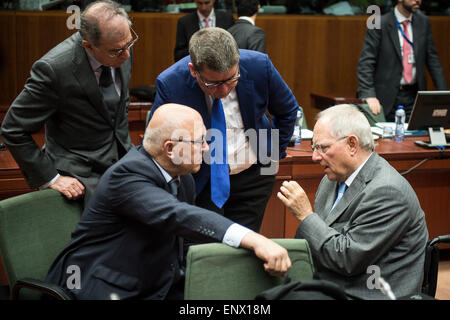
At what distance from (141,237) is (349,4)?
5.53 meters

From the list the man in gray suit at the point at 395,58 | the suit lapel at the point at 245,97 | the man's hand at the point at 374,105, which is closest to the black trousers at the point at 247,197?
the suit lapel at the point at 245,97

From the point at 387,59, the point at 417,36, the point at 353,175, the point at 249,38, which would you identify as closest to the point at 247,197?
the point at 353,175

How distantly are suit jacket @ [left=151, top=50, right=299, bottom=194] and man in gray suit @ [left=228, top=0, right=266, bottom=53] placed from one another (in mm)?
1914

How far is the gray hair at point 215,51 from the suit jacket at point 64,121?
0.60m

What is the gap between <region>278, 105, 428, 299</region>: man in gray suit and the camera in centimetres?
212

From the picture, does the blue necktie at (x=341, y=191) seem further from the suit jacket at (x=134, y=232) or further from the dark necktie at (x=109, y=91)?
the dark necktie at (x=109, y=91)

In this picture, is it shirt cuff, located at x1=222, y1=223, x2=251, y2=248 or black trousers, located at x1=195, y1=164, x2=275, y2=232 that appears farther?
black trousers, located at x1=195, y1=164, x2=275, y2=232

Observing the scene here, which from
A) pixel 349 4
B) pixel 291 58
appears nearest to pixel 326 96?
pixel 291 58

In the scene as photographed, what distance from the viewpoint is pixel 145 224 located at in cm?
203

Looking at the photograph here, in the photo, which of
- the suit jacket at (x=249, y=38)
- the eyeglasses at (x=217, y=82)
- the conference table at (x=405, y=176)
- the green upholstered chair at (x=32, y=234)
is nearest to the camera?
the green upholstered chair at (x=32, y=234)

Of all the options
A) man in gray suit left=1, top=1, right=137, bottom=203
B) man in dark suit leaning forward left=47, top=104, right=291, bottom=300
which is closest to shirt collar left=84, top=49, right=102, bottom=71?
man in gray suit left=1, top=1, right=137, bottom=203

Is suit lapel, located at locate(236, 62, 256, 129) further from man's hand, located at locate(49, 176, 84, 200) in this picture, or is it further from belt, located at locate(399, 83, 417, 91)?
belt, located at locate(399, 83, 417, 91)

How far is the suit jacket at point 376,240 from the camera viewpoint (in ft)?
6.93
